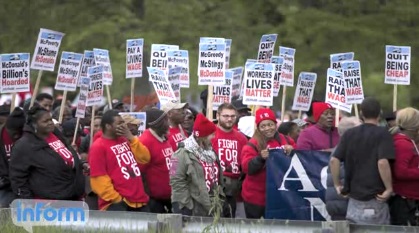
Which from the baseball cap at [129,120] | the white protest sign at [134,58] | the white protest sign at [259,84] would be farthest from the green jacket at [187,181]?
the white protest sign at [134,58]

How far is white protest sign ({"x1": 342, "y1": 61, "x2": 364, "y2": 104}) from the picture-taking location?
1889 cm

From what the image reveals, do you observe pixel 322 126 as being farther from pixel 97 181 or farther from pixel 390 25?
pixel 390 25

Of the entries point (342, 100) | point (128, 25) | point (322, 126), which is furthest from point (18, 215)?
point (128, 25)

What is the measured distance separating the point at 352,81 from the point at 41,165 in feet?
17.3

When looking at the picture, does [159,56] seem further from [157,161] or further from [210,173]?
[210,173]

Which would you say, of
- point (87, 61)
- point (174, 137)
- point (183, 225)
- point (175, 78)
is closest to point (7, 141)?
point (174, 137)

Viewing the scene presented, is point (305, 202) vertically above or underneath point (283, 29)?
underneath

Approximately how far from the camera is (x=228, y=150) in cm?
1650

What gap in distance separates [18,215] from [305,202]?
13.3 ft

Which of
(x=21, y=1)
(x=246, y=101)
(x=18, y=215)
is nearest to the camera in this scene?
(x=18, y=215)

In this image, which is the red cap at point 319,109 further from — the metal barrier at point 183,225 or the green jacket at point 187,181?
the metal barrier at point 183,225

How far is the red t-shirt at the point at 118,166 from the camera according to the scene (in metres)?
15.4

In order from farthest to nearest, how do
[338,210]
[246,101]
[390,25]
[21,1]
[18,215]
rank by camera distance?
[21,1], [390,25], [246,101], [338,210], [18,215]

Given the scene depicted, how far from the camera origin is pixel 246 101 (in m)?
17.9
